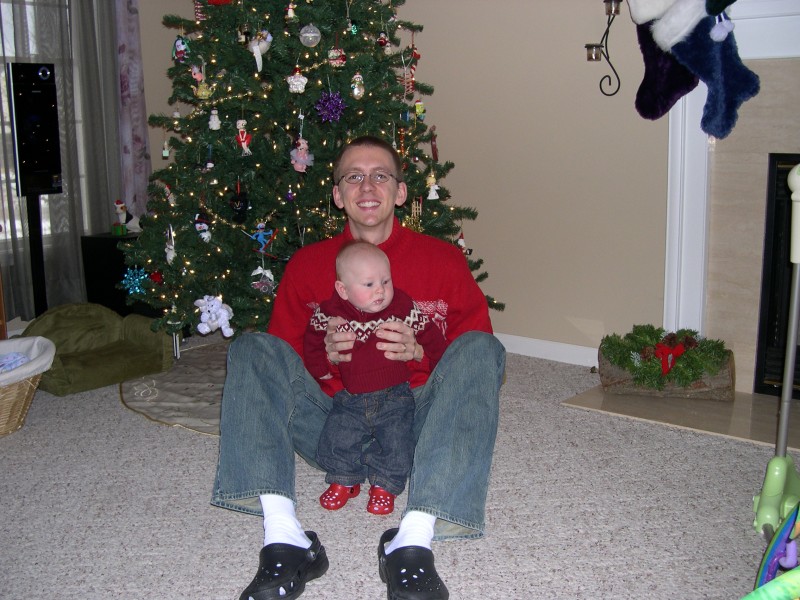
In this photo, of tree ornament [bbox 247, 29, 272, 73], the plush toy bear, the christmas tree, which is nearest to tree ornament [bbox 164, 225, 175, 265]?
the christmas tree

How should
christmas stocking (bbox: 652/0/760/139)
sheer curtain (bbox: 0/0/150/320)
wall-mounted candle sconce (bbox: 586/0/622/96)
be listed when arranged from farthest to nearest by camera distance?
1. sheer curtain (bbox: 0/0/150/320)
2. wall-mounted candle sconce (bbox: 586/0/622/96)
3. christmas stocking (bbox: 652/0/760/139)

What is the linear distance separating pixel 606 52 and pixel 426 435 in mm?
2066

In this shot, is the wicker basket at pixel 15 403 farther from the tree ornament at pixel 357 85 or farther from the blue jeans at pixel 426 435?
the tree ornament at pixel 357 85

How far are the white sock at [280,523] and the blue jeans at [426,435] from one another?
0.06 feet

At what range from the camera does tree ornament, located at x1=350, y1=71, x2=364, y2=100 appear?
2807mm

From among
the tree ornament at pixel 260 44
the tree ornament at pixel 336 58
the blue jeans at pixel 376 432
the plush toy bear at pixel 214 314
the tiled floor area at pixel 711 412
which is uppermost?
the tree ornament at pixel 260 44

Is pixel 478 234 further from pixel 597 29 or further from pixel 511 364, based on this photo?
pixel 597 29

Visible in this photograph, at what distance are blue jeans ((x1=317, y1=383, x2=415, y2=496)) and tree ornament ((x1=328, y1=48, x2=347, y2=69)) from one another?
1350 millimetres

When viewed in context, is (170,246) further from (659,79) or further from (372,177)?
(659,79)

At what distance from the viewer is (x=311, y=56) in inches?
112

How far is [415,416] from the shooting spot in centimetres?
195

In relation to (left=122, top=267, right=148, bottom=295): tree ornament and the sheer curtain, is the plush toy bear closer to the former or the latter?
(left=122, top=267, right=148, bottom=295): tree ornament

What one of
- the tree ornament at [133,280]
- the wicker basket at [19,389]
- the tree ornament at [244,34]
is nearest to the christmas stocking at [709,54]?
the tree ornament at [244,34]

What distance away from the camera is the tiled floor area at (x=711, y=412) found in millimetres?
2631
